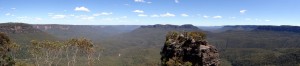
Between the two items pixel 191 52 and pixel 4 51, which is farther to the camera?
pixel 4 51

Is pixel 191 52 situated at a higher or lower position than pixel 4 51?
higher

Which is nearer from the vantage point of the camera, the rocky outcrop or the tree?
the rocky outcrop

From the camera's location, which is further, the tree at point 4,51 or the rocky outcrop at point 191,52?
the tree at point 4,51

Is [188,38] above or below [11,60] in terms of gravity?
above

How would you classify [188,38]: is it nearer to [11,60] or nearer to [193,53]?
[193,53]

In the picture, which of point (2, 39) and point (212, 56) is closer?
point (212, 56)

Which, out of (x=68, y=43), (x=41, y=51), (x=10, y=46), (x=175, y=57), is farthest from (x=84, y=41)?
(x=175, y=57)

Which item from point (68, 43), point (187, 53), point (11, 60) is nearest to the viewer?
point (187, 53)

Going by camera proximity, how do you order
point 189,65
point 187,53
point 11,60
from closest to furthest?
point 189,65 → point 187,53 → point 11,60
